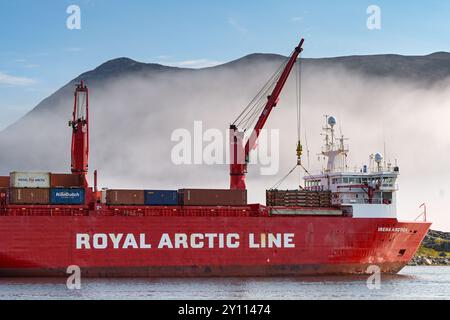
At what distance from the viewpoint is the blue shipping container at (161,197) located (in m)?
45.6

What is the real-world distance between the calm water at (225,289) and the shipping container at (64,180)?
5.57m

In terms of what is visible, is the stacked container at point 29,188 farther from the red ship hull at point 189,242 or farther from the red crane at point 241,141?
the red crane at point 241,141

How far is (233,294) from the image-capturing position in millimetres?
35625

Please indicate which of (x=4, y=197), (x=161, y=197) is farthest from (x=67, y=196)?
(x=161, y=197)

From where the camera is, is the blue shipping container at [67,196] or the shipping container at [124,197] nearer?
the blue shipping container at [67,196]

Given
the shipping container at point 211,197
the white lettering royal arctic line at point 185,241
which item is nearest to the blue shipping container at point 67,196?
the white lettering royal arctic line at point 185,241

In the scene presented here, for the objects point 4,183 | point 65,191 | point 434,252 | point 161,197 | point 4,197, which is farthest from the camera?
point 434,252

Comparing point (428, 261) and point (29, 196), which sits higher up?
point (29, 196)

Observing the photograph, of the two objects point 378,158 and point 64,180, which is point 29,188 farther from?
point 378,158

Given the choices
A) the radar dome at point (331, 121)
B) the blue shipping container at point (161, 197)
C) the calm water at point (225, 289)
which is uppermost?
the radar dome at point (331, 121)

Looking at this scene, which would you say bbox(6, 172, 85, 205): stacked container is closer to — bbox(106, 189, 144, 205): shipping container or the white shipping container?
the white shipping container

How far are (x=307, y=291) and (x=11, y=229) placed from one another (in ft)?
53.9

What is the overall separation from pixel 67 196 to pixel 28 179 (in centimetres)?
232

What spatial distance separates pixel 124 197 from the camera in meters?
45.2
